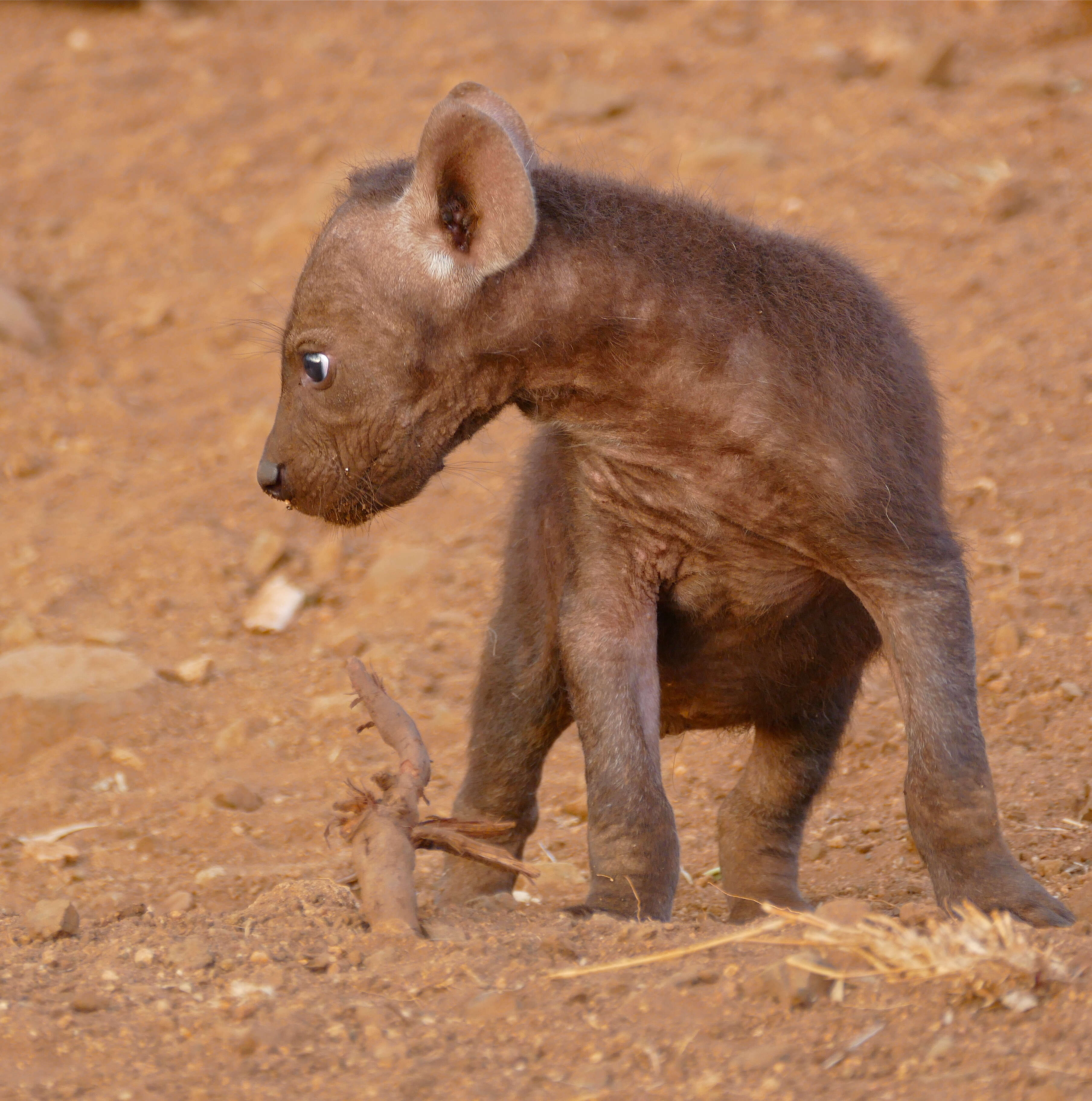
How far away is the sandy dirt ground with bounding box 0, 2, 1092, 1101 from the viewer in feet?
10.2

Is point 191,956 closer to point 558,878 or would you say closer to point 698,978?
point 698,978

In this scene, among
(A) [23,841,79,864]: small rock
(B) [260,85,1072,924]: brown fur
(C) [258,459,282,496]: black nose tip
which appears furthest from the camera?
(A) [23,841,79,864]: small rock

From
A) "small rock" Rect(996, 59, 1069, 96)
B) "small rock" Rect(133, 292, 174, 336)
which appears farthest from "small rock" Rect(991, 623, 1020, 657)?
"small rock" Rect(133, 292, 174, 336)

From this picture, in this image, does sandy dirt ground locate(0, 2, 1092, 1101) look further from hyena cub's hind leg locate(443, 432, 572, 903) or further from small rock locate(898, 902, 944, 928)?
hyena cub's hind leg locate(443, 432, 572, 903)

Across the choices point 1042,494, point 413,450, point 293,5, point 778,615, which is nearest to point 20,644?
point 413,450

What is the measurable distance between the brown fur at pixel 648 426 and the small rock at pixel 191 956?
1.08m

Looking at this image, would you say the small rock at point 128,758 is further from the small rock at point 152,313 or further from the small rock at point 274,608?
the small rock at point 152,313

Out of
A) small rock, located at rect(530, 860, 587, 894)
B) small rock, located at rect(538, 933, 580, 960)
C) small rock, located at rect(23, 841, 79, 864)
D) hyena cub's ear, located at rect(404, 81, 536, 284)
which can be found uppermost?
hyena cub's ear, located at rect(404, 81, 536, 284)

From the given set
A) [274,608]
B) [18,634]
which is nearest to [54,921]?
[18,634]

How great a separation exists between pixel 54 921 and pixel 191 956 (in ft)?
1.94

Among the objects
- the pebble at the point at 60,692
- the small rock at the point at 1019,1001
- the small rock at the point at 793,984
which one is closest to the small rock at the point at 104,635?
the pebble at the point at 60,692

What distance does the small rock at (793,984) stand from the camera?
3.10m

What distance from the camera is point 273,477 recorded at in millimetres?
4609

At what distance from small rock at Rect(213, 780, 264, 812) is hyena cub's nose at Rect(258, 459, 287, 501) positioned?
1.86 m
